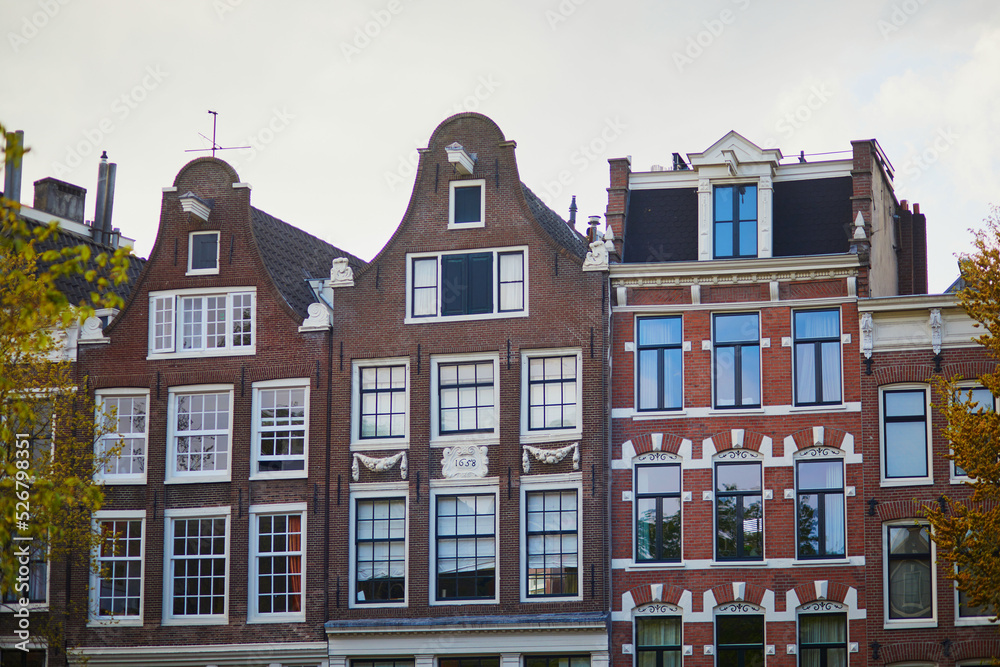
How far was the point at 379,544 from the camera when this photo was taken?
3266 centimetres

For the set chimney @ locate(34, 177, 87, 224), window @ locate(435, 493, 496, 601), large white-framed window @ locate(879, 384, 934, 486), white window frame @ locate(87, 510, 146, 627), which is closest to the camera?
large white-framed window @ locate(879, 384, 934, 486)

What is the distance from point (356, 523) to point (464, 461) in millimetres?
2988

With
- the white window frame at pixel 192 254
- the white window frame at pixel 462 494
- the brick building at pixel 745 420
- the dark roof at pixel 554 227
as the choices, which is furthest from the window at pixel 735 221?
the white window frame at pixel 192 254

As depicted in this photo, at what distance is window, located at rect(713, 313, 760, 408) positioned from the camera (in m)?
31.3

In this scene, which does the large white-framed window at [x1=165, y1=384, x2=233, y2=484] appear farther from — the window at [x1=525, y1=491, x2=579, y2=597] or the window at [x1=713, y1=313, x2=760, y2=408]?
the window at [x1=713, y1=313, x2=760, y2=408]

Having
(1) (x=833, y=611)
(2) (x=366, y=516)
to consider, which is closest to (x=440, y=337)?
(2) (x=366, y=516)

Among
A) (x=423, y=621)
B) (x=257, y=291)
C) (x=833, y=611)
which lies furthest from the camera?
(x=257, y=291)

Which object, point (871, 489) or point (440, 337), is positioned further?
point (440, 337)

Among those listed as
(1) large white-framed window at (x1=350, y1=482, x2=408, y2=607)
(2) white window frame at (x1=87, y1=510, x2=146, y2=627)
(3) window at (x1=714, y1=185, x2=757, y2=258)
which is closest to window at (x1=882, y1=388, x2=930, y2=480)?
(3) window at (x1=714, y1=185, x2=757, y2=258)

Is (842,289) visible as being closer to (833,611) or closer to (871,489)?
(871,489)

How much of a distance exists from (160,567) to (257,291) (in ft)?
22.9

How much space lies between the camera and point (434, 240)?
33375 millimetres

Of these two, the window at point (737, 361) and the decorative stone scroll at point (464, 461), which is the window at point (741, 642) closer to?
the window at point (737, 361)

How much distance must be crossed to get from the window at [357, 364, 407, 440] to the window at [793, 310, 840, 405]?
29.9 ft
